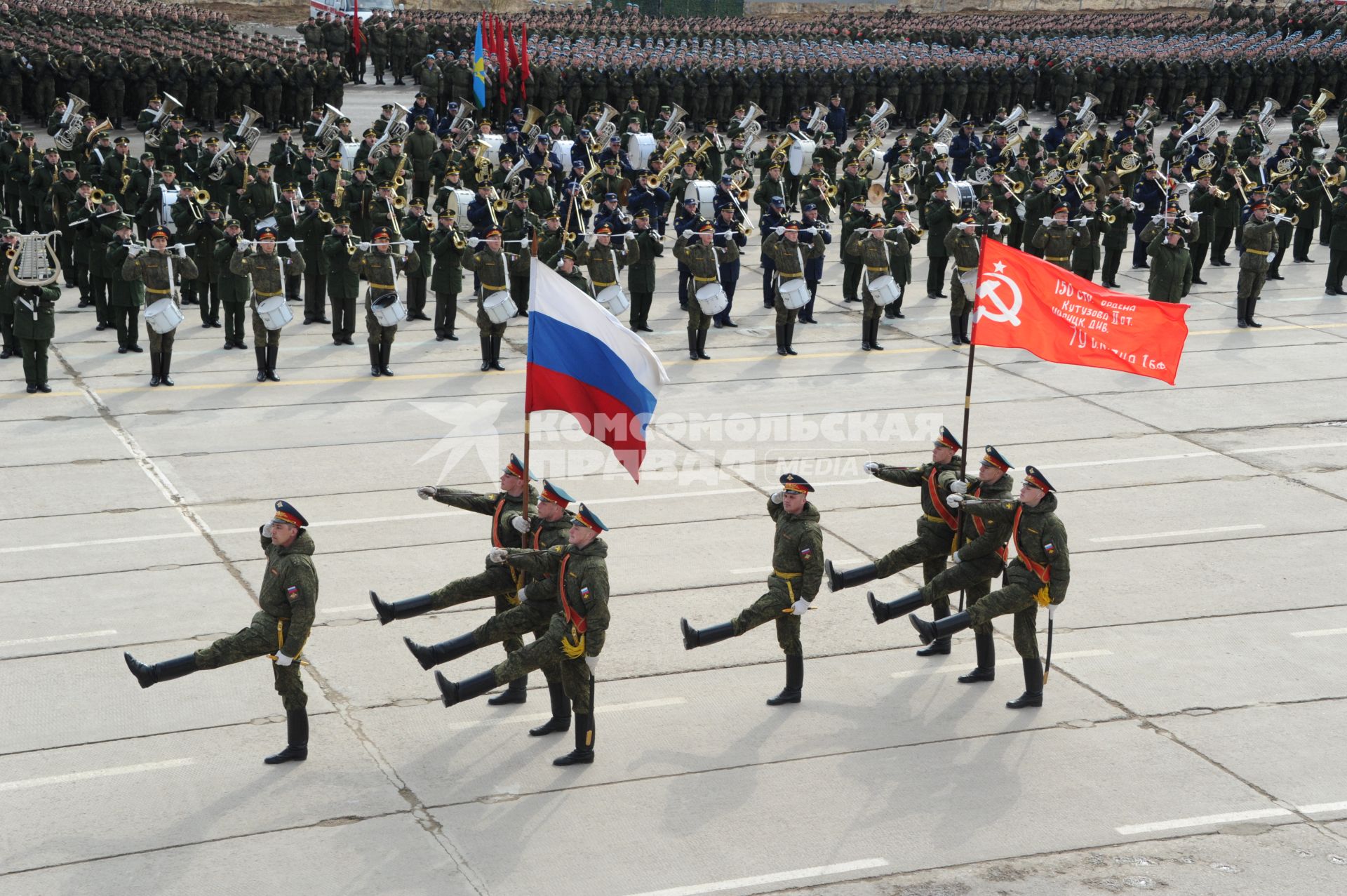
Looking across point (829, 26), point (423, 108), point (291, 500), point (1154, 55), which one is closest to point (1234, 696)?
point (291, 500)

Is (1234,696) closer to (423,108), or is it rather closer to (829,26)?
(423,108)

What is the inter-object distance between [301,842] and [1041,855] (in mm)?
4192

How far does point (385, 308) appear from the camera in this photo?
65.8 feet

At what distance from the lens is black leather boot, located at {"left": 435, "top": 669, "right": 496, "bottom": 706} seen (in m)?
9.87

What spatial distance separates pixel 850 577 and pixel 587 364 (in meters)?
2.64

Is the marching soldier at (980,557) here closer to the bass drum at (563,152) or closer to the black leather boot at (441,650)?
the black leather boot at (441,650)

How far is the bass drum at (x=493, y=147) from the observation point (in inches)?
1206

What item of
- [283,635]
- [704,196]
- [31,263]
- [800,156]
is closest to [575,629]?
[283,635]

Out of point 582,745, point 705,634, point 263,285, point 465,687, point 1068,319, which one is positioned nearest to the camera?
point 465,687

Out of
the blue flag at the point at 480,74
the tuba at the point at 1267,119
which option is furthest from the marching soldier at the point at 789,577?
the tuba at the point at 1267,119

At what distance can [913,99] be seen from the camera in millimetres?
42938

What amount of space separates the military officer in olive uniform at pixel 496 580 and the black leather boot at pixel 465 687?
452 millimetres

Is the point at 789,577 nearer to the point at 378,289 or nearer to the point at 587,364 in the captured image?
the point at 587,364

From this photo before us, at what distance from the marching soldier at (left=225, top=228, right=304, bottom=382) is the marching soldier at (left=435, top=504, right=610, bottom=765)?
10544mm
